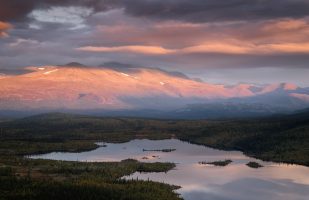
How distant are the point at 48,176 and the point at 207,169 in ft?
209

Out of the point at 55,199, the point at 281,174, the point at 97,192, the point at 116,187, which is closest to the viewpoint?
the point at 55,199

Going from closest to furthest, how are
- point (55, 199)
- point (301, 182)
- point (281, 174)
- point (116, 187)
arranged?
1. point (55, 199)
2. point (116, 187)
3. point (301, 182)
4. point (281, 174)

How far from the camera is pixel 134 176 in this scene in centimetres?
16912

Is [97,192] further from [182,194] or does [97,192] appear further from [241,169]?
[241,169]

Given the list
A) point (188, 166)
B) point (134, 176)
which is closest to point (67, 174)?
point (134, 176)

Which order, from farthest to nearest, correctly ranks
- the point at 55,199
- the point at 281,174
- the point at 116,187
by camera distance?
the point at 281,174 < the point at 116,187 < the point at 55,199

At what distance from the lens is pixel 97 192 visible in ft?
423

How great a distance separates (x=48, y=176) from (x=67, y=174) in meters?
7.04

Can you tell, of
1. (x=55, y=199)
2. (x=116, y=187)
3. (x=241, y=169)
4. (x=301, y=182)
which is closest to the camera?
(x=55, y=199)

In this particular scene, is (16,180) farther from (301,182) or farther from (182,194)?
(301,182)

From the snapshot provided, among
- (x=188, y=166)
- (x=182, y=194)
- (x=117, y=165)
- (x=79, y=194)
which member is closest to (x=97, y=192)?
(x=79, y=194)

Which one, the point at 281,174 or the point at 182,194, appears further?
the point at 281,174

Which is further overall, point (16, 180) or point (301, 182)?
point (301, 182)

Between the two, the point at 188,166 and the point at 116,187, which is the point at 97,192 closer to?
the point at 116,187
